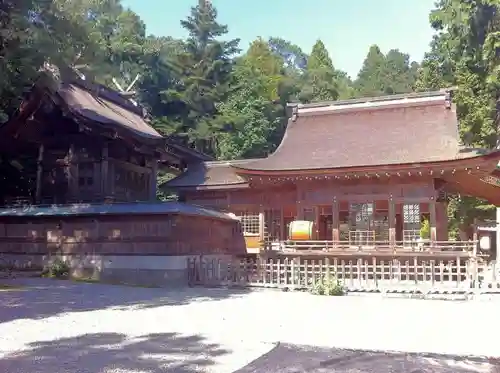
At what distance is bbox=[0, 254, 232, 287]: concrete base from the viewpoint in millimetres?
17953

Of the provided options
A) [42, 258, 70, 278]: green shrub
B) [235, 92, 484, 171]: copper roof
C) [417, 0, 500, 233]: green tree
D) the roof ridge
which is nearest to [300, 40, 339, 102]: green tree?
[417, 0, 500, 233]: green tree

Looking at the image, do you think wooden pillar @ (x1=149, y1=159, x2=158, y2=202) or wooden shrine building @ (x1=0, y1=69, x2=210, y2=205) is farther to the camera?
wooden pillar @ (x1=149, y1=159, x2=158, y2=202)

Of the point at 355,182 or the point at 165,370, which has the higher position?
the point at 355,182

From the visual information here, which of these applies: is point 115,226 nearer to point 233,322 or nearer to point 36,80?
point 36,80

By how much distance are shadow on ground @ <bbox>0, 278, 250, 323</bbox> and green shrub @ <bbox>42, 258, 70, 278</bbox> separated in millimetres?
1058

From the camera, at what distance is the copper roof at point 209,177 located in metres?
24.8

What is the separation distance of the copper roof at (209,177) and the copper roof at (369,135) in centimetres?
206

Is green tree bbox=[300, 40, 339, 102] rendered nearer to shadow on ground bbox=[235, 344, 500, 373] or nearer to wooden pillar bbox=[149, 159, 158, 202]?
wooden pillar bbox=[149, 159, 158, 202]

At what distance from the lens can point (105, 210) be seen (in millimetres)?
19000

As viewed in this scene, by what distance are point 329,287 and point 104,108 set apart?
1524 cm

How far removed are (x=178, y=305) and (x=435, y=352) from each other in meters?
6.91

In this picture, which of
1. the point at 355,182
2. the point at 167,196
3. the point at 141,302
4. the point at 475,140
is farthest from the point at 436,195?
the point at 167,196

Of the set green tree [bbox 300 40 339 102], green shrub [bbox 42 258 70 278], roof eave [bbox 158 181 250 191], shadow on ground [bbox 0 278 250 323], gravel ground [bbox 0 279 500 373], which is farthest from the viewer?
green tree [bbox 300 40 339 102]

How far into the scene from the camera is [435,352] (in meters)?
7.15
